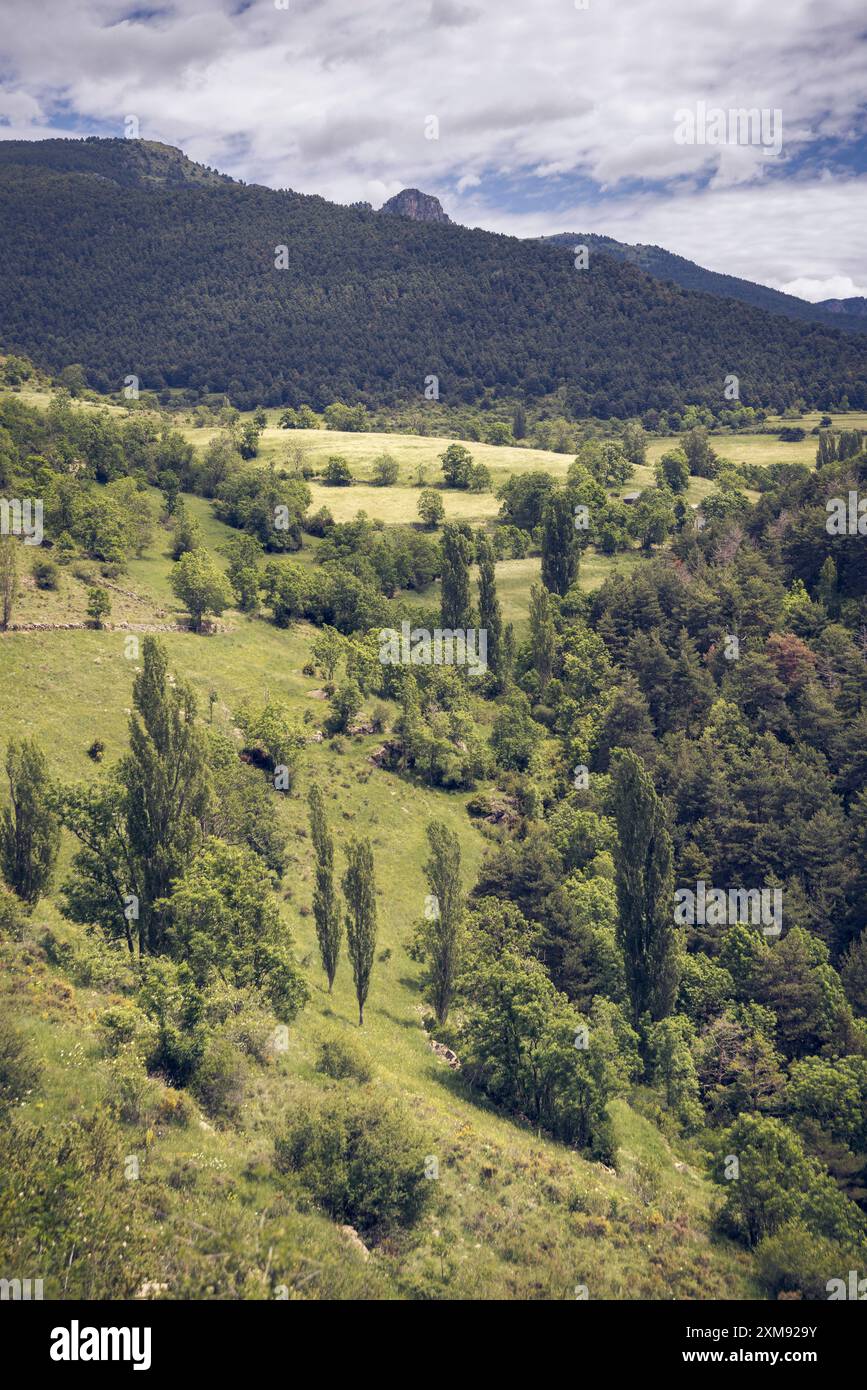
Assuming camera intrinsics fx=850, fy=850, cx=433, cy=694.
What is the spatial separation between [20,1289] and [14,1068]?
26.1ft

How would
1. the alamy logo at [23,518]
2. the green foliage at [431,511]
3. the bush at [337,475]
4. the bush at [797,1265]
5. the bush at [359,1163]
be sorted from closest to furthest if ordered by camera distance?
the bush at [359,1163] → the bush at [797,1265] → the alamy logo at [23,518] → the green foliage at [431,511] → the bush at [337,475]

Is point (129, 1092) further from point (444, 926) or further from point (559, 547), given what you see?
point (559, 547)

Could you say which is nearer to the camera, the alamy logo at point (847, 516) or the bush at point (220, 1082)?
the bush at point (220, 1082)

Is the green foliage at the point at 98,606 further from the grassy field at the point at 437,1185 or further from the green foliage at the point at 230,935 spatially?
the green foliage at the point at 230,935

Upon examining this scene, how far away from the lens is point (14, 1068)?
26.4 metres

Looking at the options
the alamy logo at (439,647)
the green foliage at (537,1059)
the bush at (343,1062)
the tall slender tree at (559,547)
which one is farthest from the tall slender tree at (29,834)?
the tall slender tree at (559,547)

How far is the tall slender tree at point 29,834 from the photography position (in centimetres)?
4497

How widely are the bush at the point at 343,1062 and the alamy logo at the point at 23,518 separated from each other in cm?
8049

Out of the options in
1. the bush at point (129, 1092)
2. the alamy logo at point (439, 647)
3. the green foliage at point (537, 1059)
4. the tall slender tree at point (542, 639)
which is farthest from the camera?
the tall slender tree at point (542, 639)

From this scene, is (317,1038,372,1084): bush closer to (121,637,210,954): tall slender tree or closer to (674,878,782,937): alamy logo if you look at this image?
(121,637,210,954): tall slender tree

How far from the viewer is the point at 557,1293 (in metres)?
27.5
